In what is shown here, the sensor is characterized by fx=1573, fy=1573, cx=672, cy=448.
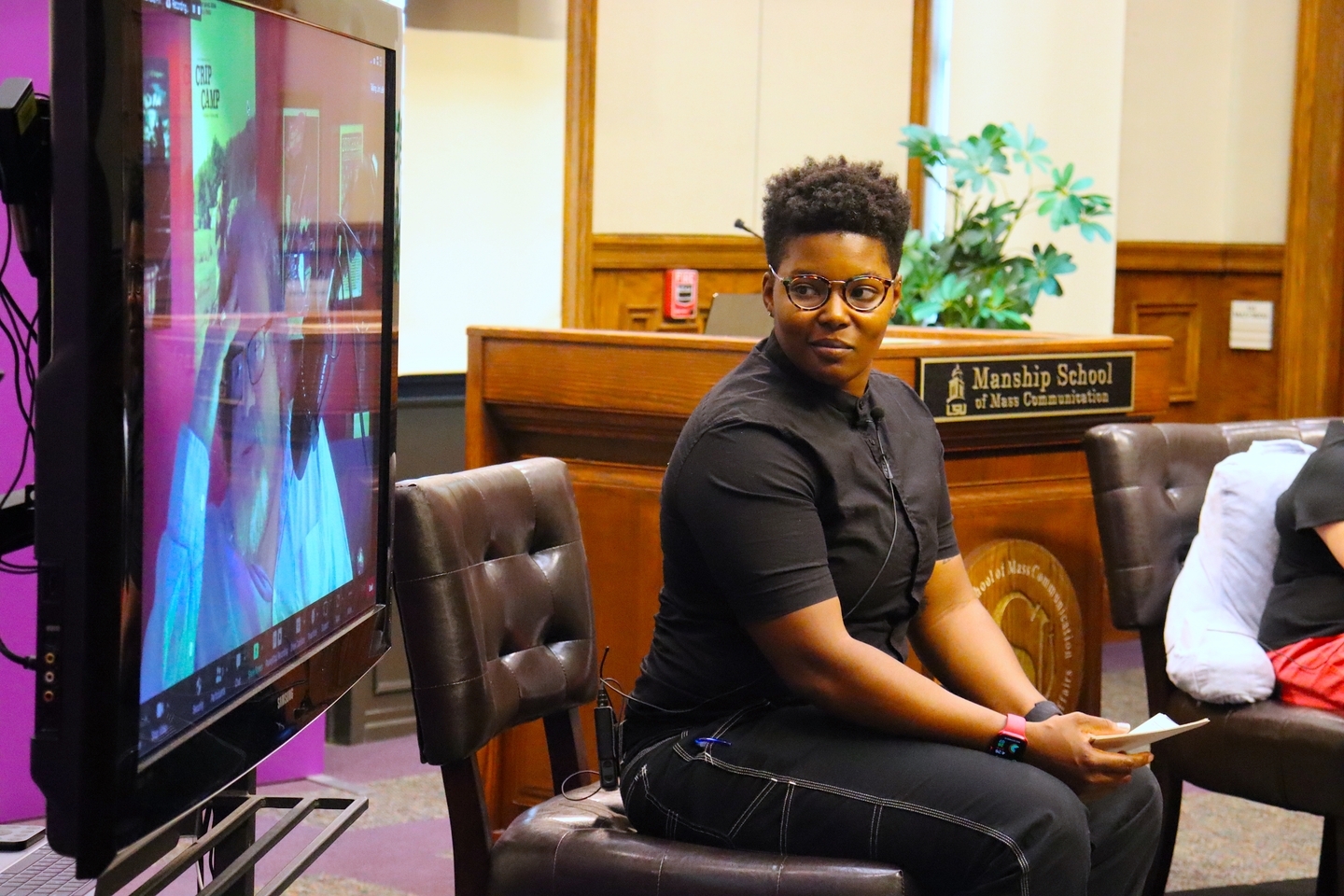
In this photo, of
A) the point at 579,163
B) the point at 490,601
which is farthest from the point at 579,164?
the point at 490,601

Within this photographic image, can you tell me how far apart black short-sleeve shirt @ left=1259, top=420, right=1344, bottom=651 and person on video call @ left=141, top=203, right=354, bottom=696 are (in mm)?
1825

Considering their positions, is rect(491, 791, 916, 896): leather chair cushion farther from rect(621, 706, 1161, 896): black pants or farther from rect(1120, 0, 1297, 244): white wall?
rect(1120, 0, 1297, 244): white wall

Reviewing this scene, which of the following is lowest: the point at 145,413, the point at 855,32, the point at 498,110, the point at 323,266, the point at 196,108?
the point at 145,413

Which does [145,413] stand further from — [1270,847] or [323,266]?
[1270,847]

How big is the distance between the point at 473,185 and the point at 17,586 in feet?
6.60

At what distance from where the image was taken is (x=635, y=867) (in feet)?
6.21

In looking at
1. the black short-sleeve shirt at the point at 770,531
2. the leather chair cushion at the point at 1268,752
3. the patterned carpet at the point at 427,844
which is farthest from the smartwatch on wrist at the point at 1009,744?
the patterned carpet at the point at 427,844

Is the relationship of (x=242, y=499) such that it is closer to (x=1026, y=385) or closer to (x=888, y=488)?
(x=888, y=488)

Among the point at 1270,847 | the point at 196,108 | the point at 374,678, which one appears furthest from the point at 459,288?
the point at 196,108

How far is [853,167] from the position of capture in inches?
81.4

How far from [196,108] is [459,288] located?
348cm

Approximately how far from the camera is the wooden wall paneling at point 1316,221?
5422 mm

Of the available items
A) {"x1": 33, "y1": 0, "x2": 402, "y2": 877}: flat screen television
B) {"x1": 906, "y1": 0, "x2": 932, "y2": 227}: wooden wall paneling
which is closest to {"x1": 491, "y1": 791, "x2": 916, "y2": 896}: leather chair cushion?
{"x1": 33, "y1": 0, "x2": 402, "y2": 877}: flat screen television

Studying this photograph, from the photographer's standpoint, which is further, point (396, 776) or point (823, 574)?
point (396, 776)
